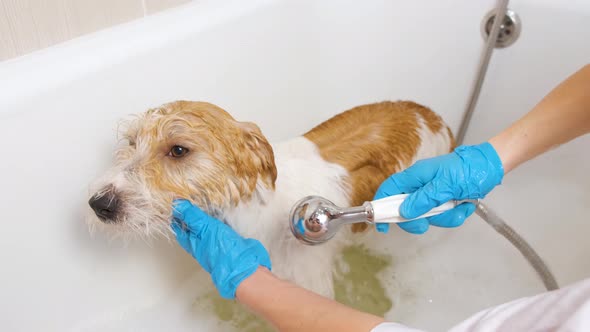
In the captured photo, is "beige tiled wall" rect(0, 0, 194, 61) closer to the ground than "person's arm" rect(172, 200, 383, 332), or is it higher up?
higher up

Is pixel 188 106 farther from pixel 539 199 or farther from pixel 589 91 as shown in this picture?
pixel 539 199

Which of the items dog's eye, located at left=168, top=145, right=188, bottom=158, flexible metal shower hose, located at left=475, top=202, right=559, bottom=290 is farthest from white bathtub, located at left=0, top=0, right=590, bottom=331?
dog's eye, located at left=168, top=145, right=188, bottom=158

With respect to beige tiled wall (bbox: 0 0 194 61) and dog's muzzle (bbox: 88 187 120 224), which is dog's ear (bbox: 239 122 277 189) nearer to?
dog's muzzle (bbox: 88 187 120 224)

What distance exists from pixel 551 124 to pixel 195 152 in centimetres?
76

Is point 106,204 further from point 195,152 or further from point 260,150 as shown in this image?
point 260,150

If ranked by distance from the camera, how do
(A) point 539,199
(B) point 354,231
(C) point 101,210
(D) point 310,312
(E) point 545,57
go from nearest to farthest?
(D) point 310,312, (C) point 101,210, (B) point 354,231, (E) point 545,57, (A) point 539,199

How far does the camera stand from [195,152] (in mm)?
1040

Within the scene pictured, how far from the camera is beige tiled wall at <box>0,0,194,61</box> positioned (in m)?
1.10

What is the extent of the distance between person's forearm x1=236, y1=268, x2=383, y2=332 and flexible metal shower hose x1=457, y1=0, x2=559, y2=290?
643mm

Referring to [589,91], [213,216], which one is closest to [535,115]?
[589,91]

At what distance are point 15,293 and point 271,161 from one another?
2.15 ft

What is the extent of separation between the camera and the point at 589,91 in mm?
1044

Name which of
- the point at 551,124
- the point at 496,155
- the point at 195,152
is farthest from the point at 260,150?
the point at 551,124

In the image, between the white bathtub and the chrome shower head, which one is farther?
the white bathtub
